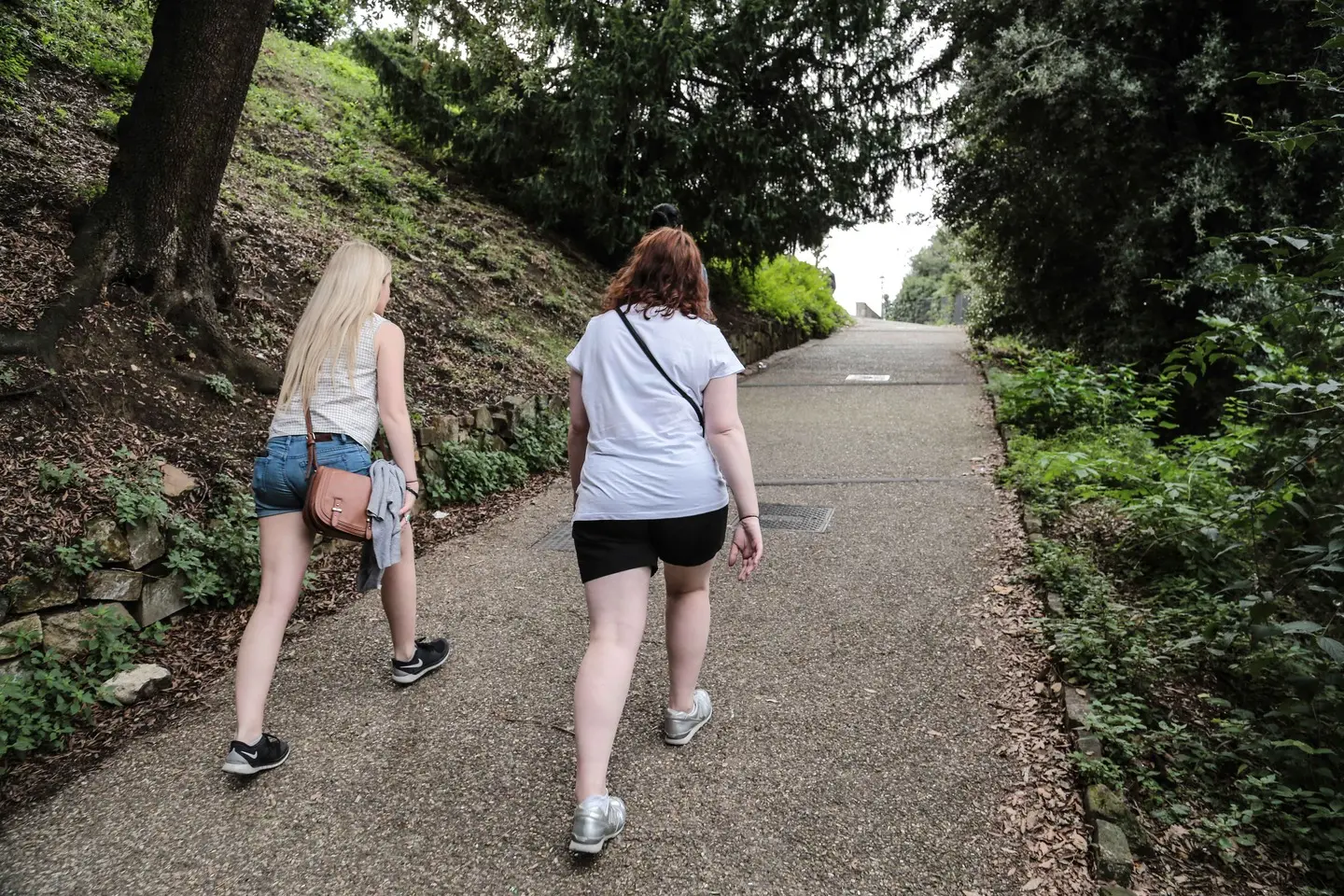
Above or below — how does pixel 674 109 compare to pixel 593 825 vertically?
above

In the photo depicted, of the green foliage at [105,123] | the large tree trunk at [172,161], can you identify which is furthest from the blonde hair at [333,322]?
the green foliage at [105,123]

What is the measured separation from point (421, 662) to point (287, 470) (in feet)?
4.12

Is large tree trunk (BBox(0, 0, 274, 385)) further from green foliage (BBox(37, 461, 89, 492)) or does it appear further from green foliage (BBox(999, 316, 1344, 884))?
green foliage (BBox(999, 316, 1344, 884))

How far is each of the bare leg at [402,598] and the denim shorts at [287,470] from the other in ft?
1.48

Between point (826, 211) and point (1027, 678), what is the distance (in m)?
9.48

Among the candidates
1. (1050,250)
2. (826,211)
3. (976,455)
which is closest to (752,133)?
A: (826,211)

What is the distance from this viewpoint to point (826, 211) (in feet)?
40.4

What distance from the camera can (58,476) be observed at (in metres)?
4.25

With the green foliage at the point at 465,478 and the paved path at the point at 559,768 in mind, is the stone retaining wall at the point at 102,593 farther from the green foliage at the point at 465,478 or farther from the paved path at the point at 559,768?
the green foliage at the point at 465,478

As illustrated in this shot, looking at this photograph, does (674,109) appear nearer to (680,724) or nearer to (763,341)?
(763,341)

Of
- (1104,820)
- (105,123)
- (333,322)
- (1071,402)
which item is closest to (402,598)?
(333,322)

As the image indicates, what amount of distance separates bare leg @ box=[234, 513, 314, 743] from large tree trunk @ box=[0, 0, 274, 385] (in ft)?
10.0

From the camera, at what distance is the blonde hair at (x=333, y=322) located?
128 inches

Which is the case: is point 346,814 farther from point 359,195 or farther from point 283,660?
point 359,195
